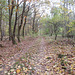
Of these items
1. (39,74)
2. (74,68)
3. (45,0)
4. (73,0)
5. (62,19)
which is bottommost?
(39,74)

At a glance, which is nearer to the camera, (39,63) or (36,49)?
(39,63)

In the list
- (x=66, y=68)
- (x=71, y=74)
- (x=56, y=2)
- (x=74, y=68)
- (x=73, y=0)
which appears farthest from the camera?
(x=56, y=2)

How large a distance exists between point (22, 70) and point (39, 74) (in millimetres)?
983

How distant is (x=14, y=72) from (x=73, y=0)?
10.8 m

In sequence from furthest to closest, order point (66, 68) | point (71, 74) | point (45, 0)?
point (45, 0) → point (66, 68) → point (71, 74)

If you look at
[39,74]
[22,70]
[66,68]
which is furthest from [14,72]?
[66,68]

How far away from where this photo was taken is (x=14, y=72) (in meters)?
4.28

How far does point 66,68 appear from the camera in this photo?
4.52 m

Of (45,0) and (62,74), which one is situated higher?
(45,0)

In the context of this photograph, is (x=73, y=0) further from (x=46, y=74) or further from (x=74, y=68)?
(x=46, y=74)

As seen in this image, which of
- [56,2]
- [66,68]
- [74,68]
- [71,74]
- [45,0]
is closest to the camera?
[71,74]

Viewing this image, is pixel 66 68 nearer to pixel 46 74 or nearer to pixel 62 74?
pixel 62 74

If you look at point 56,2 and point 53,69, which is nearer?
point 53,69

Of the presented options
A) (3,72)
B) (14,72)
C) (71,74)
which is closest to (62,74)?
(71,74)
